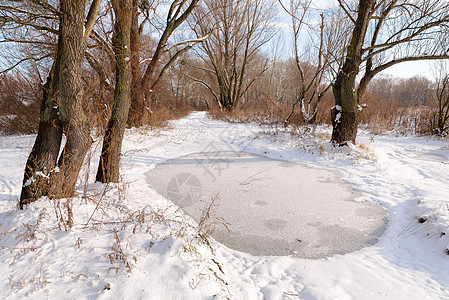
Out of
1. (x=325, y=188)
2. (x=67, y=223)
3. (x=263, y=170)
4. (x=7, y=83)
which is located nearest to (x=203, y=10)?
(x=7, y=83)

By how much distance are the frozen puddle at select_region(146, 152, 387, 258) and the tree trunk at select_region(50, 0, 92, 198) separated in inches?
57.9

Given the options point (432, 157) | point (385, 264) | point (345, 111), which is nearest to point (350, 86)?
point (345, 111)

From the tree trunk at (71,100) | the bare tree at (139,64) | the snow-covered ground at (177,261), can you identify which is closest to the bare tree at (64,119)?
the tree trunk at (71,100)

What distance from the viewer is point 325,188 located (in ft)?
13.2

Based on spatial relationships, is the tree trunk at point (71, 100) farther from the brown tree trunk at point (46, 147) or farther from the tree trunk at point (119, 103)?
the tree trunk at point (119, 103)

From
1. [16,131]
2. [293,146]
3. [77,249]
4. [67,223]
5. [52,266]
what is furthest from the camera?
[16,131]

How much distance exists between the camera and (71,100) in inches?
102

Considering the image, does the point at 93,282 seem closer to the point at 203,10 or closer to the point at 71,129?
the point at 71,129

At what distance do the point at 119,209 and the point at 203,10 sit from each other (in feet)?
53.9

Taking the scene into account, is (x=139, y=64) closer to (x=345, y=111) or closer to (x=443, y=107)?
(x=345, y=111)

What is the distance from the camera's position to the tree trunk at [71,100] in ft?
8.06

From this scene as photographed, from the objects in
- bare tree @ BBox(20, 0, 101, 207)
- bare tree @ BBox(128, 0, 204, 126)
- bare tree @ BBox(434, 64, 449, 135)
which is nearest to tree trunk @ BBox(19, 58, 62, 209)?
bare tree @ BBox(20, 0, 101, 207)

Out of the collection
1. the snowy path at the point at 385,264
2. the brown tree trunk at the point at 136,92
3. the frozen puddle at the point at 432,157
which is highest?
the brown tree trunk at the point at 136,92

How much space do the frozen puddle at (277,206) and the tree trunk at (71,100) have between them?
147 centimetres
